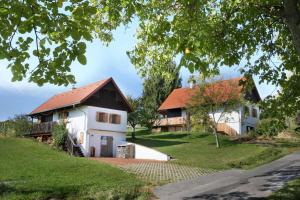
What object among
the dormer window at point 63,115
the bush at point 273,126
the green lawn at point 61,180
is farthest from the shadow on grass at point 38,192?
the dormer window at point 63,115

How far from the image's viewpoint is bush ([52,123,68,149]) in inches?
1507

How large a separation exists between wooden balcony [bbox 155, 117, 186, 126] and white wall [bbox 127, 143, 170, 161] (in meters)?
17.9

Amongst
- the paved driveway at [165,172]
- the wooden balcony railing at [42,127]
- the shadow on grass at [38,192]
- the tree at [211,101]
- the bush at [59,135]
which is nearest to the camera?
the shadow on grass at [38,192]

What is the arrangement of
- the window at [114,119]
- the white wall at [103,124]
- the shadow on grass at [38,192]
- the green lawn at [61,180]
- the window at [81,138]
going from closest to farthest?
the shadow on grass at [38,192]
the green lawn at [61,180]
the window at [81,138]
the white wall at [103,124]
the window at [114,119]

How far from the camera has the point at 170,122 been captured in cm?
5619

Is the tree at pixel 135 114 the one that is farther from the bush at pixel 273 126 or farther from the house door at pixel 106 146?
the bush at pixel 273 126

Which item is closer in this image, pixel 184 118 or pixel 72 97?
pixel 72 97

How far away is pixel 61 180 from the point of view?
19.9 metres

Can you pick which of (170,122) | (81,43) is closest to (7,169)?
(81,43)

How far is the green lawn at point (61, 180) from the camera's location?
1638cm

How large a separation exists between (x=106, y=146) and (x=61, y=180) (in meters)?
20.0

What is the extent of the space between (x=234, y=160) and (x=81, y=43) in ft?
76.7

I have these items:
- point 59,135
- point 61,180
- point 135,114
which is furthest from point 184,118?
point 61,180

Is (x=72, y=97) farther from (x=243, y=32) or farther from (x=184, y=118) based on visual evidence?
(x=243, y=32)
